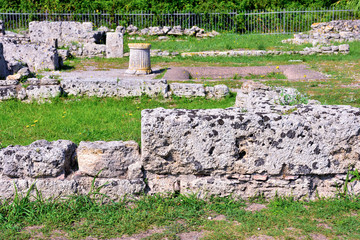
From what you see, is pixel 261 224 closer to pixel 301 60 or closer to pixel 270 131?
pixel 270 131

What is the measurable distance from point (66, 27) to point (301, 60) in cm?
1153

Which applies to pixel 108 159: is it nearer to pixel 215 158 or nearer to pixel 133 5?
pixel 215 158

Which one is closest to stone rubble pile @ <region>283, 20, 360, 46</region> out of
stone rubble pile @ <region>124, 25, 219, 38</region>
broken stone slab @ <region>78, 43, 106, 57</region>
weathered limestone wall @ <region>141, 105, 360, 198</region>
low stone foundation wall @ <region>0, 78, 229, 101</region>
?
stone rubble pile @ <region>124, 25, 219, 38</region>

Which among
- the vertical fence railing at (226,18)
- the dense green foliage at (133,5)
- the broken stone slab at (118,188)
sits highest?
the dense green foliage at (133,5)

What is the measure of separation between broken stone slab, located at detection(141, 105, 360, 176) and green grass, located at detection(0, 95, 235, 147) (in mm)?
2443

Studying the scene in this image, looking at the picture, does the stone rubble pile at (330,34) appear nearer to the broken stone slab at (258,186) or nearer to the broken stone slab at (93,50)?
the broken stone slab at (93,50)

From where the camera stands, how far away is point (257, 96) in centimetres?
558

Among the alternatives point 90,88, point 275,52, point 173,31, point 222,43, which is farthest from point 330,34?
point 90,88

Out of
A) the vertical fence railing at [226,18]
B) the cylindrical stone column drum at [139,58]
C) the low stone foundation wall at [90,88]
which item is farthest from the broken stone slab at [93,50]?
the low stone foundation wall at [90,88]

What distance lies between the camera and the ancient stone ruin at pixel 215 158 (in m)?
3.85

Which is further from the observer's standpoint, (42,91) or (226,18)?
(226,18)

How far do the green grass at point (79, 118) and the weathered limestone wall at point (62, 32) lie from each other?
11.6 m

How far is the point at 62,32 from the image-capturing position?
811 inches

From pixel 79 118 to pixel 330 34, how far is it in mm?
17755
